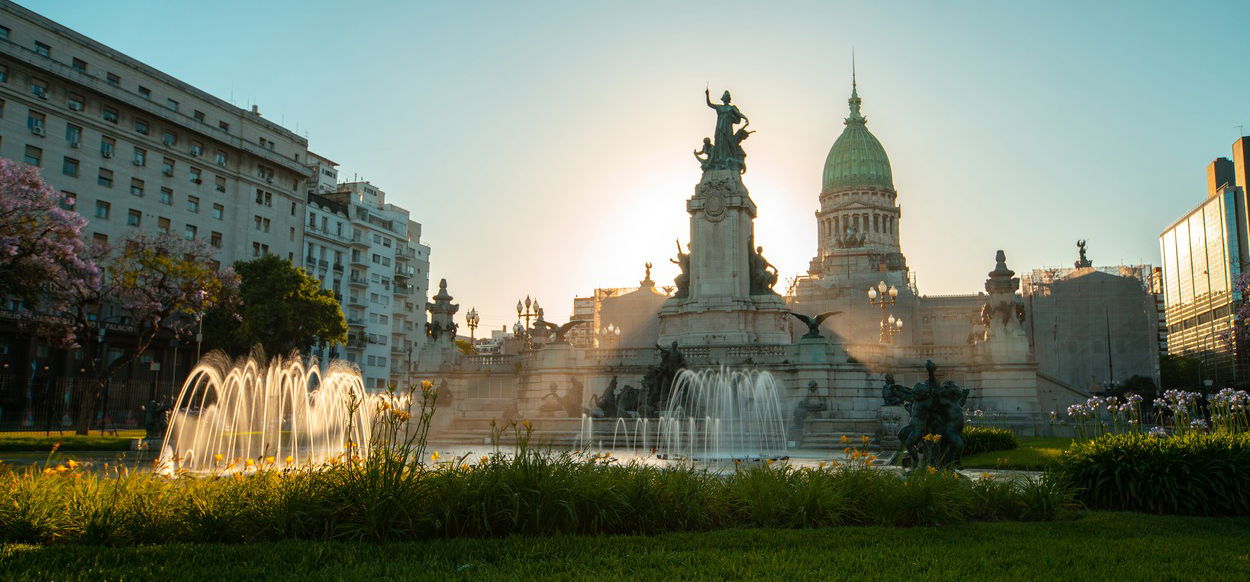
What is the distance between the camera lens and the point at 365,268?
8550 centimetres


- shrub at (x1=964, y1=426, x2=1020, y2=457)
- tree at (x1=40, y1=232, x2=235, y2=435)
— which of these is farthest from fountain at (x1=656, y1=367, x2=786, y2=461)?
tree at (x1=40, y1=232, x2=235, y2=435)

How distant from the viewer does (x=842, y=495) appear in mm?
11531

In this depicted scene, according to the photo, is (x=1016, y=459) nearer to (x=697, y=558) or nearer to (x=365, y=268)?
(x=697, y=558)

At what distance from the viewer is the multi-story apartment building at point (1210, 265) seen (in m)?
87.4

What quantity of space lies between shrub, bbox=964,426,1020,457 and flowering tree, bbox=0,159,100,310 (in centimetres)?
3127

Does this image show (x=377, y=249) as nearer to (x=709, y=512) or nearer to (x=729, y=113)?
(x=729, y=113)

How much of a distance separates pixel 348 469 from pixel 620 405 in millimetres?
25533

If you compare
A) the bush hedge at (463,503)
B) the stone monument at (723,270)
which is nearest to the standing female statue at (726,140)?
the stone monument at (723,270)

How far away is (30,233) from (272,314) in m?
19.5

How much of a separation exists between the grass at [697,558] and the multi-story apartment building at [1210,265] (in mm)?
80722

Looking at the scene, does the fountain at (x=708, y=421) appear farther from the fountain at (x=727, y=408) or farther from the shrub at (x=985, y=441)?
the shrub at (x=985, y=441)

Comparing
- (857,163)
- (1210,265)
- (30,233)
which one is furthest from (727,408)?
(1210,265)

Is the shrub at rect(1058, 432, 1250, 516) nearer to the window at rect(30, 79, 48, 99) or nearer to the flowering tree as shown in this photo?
the flowering tree

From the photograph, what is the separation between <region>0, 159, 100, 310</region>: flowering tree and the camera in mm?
30609
